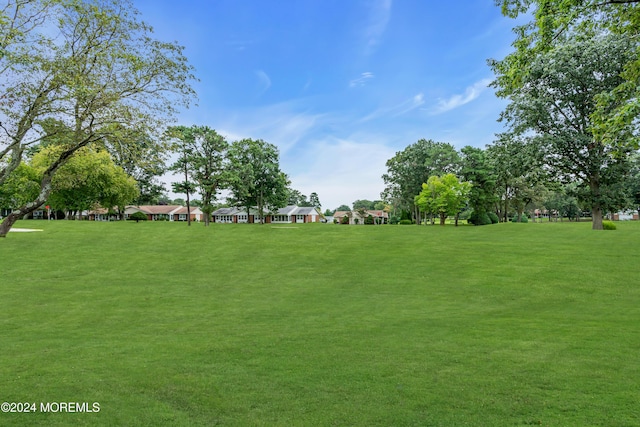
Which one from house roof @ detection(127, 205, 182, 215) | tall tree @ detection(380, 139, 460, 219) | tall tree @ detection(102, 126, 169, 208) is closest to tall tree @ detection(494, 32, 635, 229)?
tall tree @ detection(102, 126, 169, 208)

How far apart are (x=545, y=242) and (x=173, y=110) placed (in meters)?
23.6

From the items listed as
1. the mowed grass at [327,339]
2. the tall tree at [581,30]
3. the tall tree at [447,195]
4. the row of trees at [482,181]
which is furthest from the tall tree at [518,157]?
the tall tree at [581,30]

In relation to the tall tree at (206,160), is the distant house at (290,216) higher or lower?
lower

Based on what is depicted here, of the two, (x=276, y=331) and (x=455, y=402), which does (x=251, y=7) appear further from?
(x=455, y=402)

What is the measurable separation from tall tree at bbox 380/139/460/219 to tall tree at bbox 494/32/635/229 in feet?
96.0

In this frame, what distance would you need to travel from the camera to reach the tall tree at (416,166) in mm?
62562

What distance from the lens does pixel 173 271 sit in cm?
1789

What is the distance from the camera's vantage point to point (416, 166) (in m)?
66.9

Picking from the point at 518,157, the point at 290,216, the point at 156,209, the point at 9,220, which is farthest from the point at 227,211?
the point at 9,220

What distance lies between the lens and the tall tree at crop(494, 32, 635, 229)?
2805 centimetres

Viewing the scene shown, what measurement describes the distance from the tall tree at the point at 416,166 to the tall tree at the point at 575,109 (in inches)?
1152

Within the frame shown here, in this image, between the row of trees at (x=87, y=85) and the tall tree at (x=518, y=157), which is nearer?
the row of trees at (x=87, y=85)

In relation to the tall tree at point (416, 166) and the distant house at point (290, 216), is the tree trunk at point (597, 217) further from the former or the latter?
the distant house at point (290, 216)

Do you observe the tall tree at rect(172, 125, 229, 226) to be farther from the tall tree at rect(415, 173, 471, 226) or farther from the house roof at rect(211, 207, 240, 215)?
the house roof at rect(211, 207, 240, 215)
